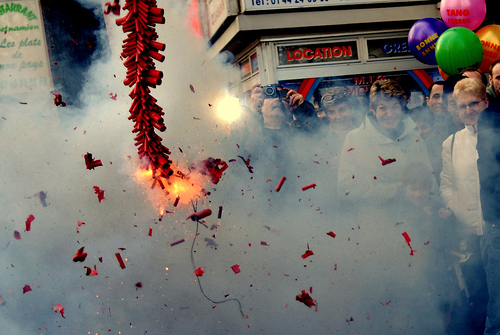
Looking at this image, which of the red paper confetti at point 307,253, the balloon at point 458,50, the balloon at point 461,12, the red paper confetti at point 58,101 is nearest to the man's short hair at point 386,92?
the balloon at point 458,50

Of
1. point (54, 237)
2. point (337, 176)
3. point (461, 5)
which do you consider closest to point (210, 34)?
point (337, 176)

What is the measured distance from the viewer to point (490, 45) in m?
2.94

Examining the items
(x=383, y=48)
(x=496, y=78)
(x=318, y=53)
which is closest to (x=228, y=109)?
(x=496, y=78)

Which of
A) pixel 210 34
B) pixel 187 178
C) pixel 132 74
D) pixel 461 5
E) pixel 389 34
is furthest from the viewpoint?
pixel 389 34

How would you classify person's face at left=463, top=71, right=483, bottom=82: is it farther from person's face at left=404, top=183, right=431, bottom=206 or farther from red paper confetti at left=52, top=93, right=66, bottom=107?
red paper confetti at left=52, top=93, right=66, bottom=107

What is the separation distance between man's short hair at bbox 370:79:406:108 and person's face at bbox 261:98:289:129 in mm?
589

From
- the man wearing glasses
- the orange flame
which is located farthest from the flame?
the man wearing glasses

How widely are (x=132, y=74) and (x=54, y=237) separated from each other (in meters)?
0.94

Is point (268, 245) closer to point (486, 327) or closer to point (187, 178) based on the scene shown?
point (187, 178)

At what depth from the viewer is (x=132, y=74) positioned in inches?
91.7

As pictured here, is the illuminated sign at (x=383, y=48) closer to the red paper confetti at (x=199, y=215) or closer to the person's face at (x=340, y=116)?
the person's face at (x=340, y=116)

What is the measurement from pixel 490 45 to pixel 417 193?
108 cm

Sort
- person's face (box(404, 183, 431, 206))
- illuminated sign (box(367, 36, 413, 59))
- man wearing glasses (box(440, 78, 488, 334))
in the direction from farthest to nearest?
illuminated sign (box(367, 36, 413, 59)), person's face (box(404, 183, 431, 206)), man wearing glasses (box(440, 78, 488, 334))

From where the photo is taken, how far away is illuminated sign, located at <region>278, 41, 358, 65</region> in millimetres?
4047
